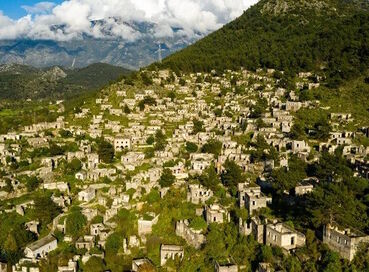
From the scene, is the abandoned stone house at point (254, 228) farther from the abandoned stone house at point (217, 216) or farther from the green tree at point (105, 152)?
the green tree at point (105, 152)

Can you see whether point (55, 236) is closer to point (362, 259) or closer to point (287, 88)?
point (362, 259)

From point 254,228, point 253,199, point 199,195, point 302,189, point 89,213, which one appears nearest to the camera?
point 254,228

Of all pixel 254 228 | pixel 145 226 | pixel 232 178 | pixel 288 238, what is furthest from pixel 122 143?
pixel 288 238

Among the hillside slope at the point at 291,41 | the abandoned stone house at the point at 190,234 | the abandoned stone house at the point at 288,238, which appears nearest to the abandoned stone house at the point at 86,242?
the abandoned stone house at the point at 190,234

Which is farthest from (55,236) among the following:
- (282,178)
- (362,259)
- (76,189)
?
(362,259)

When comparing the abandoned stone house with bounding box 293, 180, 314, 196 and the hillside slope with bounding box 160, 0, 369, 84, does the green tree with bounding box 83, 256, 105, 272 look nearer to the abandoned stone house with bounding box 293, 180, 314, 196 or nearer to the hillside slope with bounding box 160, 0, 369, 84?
the abandoned stone house with bounding box 293, 180, 314, 196

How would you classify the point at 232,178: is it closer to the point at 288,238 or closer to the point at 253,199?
the point at 253,199

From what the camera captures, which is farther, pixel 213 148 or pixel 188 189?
pixel 213 148
